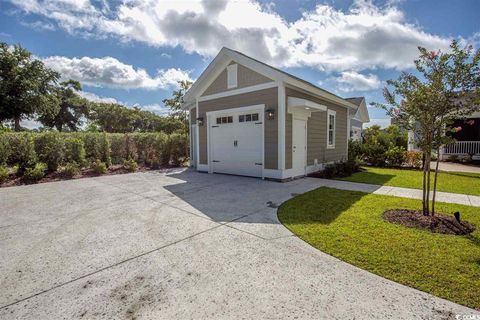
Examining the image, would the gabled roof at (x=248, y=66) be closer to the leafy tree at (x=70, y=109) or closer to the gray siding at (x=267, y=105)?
the gray siding at (x=267, y=105)

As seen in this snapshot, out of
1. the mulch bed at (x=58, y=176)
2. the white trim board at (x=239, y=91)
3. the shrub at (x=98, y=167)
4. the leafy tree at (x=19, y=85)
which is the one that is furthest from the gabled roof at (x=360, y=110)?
the leafy tree at (x=19, y=85)

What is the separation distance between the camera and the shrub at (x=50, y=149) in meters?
9.14

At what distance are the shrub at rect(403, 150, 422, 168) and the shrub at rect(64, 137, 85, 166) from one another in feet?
50.6

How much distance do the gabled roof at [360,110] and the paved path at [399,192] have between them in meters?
11.8

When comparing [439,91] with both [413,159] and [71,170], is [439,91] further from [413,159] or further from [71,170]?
[71,170]

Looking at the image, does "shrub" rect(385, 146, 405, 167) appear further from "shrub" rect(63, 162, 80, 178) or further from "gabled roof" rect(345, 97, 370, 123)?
"shrub" rect(63, 162, 80, 178)

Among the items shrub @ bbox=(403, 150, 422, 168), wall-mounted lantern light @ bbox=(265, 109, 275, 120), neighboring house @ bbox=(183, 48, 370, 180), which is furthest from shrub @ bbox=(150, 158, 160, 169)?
shrub @ bbox=(403, 150, 422, 168)

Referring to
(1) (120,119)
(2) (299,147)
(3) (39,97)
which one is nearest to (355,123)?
(2) (299,147)

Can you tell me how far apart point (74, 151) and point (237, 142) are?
7.14 meters

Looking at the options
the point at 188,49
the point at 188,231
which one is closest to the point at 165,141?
the point at 188,49

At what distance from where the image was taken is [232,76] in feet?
29.1

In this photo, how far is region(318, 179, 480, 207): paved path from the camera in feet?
18.1

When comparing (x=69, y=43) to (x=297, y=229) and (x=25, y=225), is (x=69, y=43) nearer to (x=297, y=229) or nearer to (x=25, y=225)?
(x=25, y=225)

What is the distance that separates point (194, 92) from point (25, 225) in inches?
304
